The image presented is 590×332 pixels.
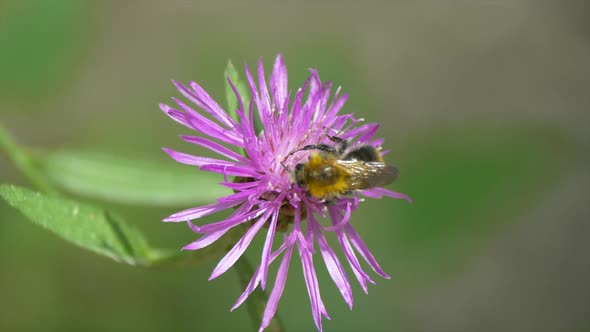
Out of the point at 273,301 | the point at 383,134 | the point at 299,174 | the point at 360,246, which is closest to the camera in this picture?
the point at 273,301

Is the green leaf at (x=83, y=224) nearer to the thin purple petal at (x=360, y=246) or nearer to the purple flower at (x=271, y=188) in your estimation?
the purple flower at (x=271, y=188)

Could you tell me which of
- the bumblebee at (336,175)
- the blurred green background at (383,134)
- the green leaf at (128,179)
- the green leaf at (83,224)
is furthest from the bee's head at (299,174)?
the blurred green background at (383,134)

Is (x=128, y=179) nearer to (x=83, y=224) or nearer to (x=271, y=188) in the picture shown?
(x=83, y=224)

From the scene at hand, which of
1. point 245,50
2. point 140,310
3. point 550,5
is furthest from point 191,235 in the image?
point 550,5

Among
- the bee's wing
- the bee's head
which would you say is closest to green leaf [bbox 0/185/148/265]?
the bee's head

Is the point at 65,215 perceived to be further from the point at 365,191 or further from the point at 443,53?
the point at 443,53

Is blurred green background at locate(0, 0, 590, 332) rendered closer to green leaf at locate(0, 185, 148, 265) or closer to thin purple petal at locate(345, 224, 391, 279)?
green leaf at locate(0, 185, 148, 265)

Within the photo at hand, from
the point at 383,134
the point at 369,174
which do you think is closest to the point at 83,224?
the point at 369,174
